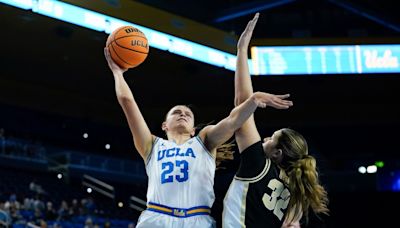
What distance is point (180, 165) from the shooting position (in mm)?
3889

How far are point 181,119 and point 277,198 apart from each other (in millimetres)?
854

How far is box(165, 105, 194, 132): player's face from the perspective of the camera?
4.14 m

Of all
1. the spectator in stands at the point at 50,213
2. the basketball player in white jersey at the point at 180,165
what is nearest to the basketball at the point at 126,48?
the basketball player in white jersey at the point at 180,165

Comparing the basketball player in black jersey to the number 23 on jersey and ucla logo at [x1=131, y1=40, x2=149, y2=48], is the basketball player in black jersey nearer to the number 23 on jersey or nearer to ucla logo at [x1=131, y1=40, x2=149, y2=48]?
the number 23 on jersey

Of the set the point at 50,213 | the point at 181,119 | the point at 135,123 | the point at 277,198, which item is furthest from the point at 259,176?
the point at 50,213

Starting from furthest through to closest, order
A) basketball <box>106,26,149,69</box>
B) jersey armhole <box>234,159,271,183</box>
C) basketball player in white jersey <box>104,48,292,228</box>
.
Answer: basketball <box>106,26,149,69</box>, basketball player in white jersey <box>104,48,292,228</box>, jersey armhole <box>234,159,271,183</box>

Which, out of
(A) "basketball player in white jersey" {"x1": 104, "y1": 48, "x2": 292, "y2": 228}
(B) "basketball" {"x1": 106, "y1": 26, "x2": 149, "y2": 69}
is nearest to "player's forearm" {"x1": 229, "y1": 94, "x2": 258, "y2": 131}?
(A) "basketball player in white jersey" {"x1": 104, "y1": 48, "x2": 292, "y2": 228}

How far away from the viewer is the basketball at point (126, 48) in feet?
14.0

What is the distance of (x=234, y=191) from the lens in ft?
12.1

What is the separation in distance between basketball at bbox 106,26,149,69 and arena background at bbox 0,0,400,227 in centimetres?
944

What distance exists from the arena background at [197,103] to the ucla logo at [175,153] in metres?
10.0

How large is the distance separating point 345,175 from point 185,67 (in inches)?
234

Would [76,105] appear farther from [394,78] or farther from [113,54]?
[113,54]

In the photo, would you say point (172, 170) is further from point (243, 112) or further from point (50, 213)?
point (50, 213)
